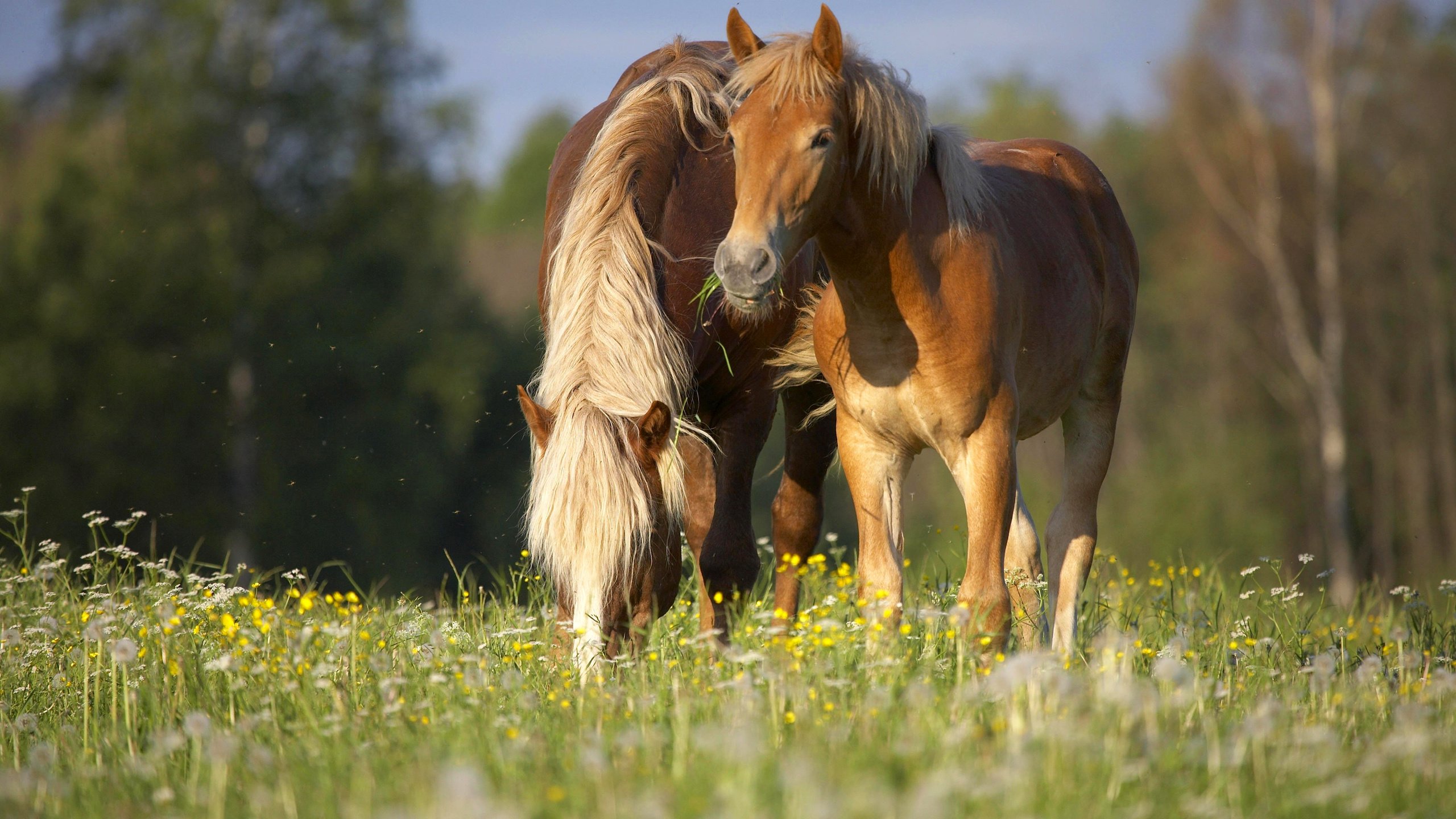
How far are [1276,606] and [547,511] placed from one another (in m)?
2.94

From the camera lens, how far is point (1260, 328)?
846 inches

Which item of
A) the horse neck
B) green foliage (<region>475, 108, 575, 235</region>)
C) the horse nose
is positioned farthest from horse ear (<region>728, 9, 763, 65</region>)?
green foliage (<region>475, 108, 575, 235</region>)

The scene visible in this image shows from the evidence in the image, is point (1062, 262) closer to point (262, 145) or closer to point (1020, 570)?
point (1020, 570)

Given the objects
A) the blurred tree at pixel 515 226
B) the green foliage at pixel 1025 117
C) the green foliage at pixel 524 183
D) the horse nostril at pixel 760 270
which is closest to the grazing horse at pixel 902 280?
the horse nostril at pixel 760 270

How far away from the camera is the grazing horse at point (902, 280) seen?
3.54 metres

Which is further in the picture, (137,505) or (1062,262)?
(137,505)

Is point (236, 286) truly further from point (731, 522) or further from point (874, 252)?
point (874, 252)

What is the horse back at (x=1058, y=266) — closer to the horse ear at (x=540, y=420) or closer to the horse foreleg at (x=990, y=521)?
the horse foreleg at (x=990, y=521)

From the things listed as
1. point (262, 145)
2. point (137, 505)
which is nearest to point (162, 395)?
point (137, 505)

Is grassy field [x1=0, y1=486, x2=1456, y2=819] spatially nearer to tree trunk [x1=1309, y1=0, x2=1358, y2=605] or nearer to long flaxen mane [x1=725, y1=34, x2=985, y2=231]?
long flaxen mane [x1=725, y1=34, x2=985, y2=231]

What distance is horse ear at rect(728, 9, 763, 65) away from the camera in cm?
377

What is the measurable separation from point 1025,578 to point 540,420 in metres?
1.99

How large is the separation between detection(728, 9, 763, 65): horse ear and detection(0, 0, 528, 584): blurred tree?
1342cm

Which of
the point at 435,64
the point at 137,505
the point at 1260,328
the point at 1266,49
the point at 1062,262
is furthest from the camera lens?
the point at 1260,328
